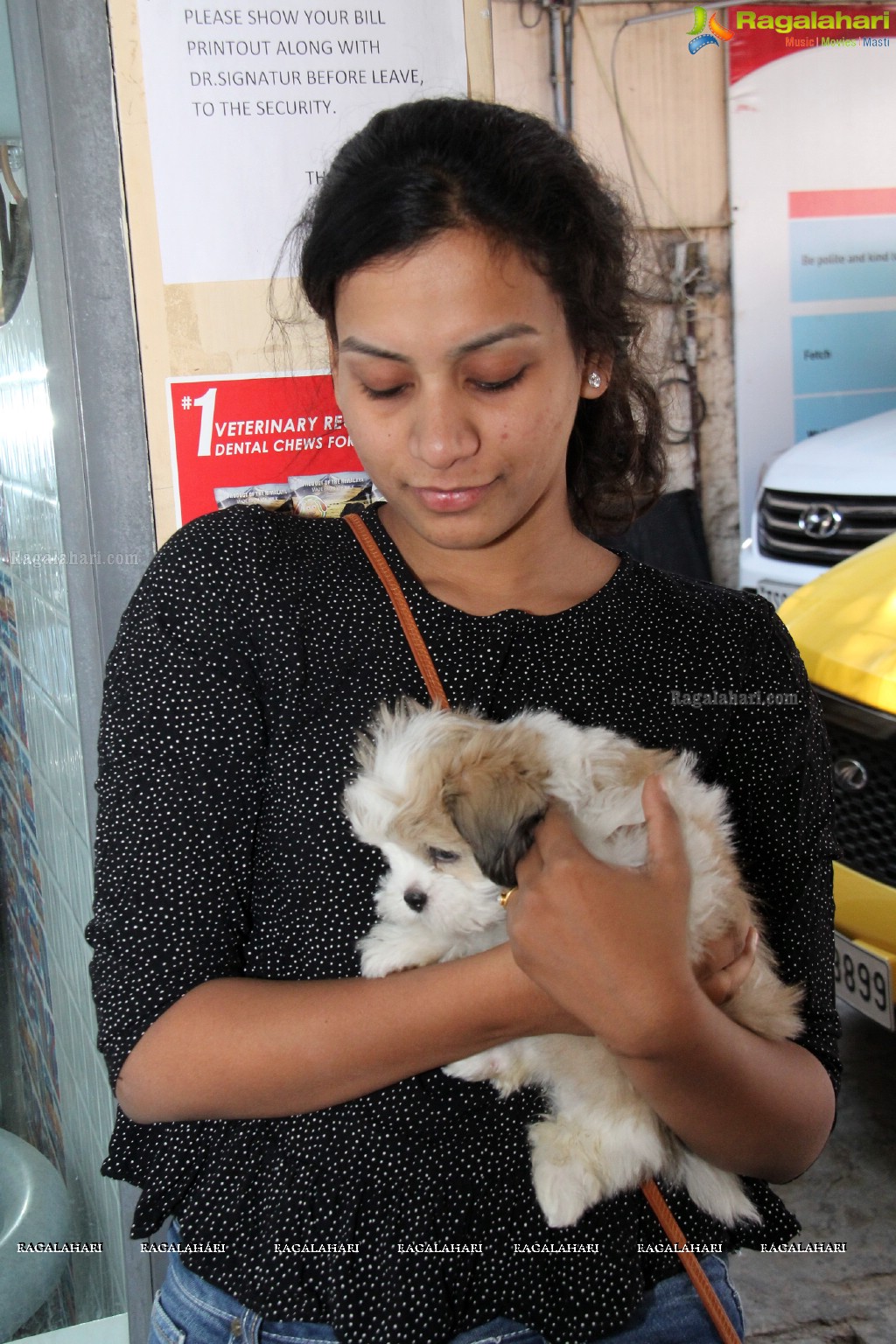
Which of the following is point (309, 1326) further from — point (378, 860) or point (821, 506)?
point (821, 506)

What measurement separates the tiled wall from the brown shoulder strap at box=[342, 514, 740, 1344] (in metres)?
1.21

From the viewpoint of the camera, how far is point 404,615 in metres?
1.40

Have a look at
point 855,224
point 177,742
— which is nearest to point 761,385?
point 855,224

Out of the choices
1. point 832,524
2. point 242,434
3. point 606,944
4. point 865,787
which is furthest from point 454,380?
point 832,524

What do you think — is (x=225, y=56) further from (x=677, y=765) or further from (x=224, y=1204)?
(x=224, y=1204)

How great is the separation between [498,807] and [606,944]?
21 cm

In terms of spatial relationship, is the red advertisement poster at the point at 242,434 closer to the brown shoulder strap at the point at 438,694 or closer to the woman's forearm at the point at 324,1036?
the brown shoulder strap at the point at 438,694

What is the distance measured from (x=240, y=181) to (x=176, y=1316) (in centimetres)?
200

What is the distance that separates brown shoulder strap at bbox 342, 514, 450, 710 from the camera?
1354 millimetres

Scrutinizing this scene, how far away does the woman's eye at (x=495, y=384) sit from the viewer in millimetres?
1328

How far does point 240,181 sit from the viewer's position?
88.7 inches

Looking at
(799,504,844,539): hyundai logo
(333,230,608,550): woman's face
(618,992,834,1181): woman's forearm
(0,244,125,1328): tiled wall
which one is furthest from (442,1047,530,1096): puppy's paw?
(799,504,844,539): hyundai logo

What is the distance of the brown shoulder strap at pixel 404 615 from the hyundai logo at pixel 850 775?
2.23 metres

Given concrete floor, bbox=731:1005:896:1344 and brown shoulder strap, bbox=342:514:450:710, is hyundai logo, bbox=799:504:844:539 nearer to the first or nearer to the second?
concrete floor, bbox=731:1005:896:1344
